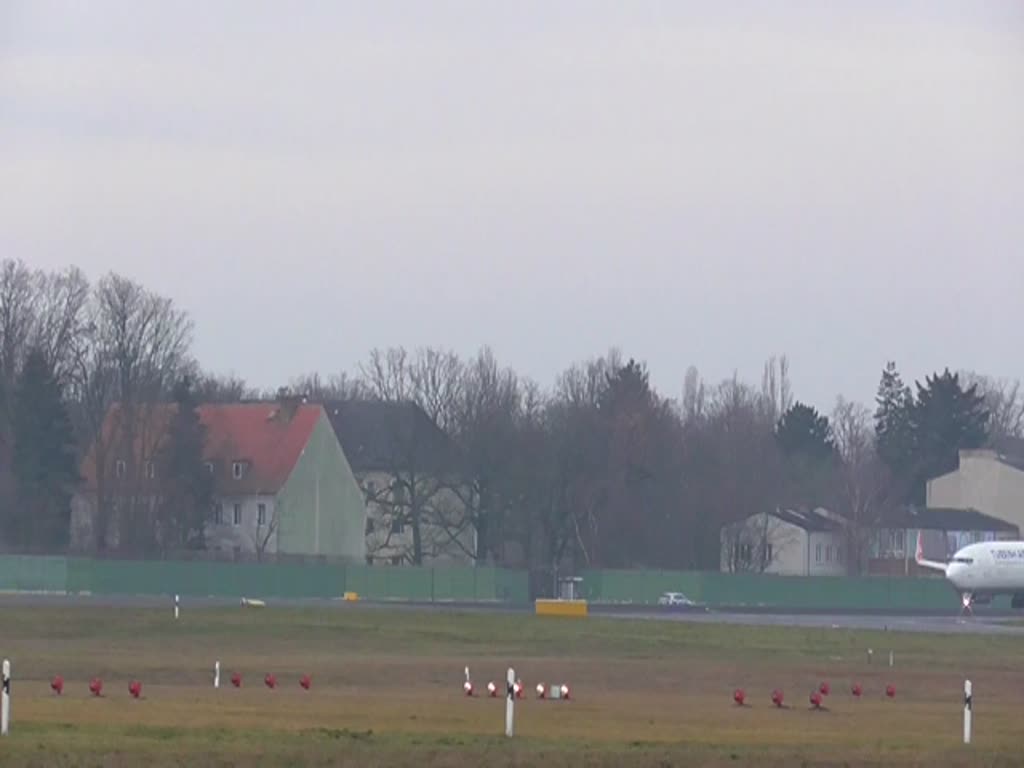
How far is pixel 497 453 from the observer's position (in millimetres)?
121750

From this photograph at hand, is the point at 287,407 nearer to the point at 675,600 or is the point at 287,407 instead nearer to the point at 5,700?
the point at 675,600

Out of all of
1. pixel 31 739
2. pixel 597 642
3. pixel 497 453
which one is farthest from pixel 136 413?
pixel 31 739

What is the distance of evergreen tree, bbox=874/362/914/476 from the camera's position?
532 feet

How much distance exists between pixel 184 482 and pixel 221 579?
20266 millimetres

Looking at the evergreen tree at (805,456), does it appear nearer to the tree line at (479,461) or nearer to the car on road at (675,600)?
the tree line at (479,461)

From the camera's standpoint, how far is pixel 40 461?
A: 11206cm

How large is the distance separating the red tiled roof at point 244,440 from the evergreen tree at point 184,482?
1.77 metres

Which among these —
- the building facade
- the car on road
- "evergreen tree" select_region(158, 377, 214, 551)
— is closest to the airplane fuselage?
the car on road

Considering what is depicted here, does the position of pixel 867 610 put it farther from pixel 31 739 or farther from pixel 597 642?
A: pixel 31 739

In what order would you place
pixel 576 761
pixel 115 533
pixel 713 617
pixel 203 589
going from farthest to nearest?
1. pixel 115 533
2. pixel 203 589
3. pixel 713 617
4. pixel 576 761

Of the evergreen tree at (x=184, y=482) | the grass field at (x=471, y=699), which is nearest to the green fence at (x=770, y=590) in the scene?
the evergreen tree at (x=184, y=482)

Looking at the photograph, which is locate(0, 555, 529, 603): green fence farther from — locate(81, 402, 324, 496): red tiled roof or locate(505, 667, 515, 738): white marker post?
locate(505, 667, 515, 738): white marker post

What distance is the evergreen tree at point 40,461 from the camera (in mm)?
111625

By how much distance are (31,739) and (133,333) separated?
93.8 m
